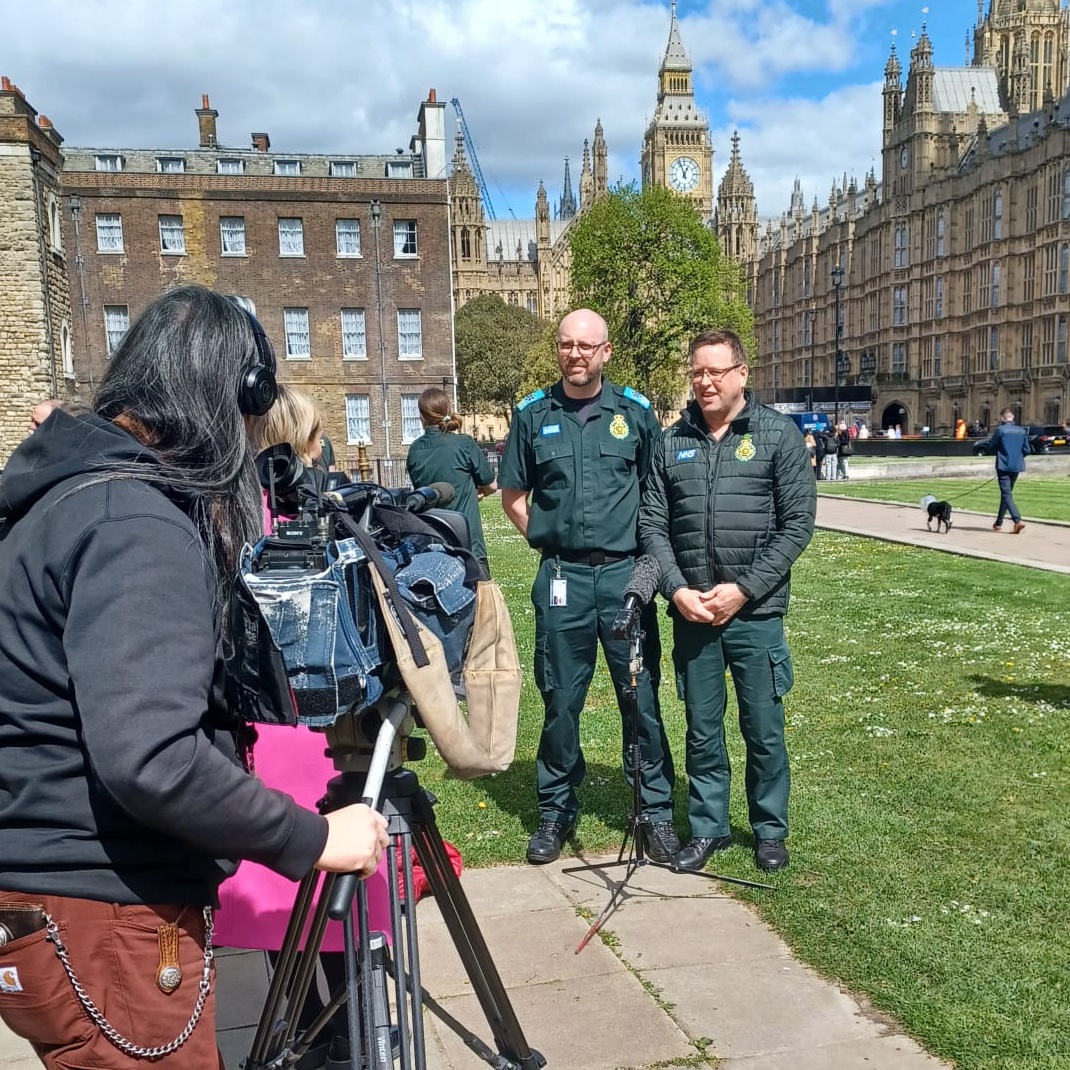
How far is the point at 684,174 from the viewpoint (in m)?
138

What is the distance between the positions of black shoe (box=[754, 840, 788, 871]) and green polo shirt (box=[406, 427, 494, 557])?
4.87 meters

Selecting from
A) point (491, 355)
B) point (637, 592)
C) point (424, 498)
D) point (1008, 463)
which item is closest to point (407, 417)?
point (1008, 463)

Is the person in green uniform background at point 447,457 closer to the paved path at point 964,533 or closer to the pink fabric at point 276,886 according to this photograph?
the pink fabric at point 276,886

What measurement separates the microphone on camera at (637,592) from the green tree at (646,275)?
45.7 m

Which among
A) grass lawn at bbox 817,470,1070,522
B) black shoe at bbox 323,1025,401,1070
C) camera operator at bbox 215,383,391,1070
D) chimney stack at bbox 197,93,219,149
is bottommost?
grass lawn at bbox 817,470,1070,522

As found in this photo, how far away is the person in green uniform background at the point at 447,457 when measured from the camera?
31.0 ft

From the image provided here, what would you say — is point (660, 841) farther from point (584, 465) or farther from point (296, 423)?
point (296, 423)

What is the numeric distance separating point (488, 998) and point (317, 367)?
127 ft

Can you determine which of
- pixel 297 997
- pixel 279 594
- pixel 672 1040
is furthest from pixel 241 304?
pixel 672 1040

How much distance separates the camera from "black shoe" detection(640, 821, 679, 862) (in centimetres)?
494

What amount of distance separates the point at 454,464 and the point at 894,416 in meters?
89.5

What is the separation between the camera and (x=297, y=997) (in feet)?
7.65

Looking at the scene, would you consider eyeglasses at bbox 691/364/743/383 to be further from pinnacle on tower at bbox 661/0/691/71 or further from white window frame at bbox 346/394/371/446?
pinnacle on tower at bbox 661/0/691/71

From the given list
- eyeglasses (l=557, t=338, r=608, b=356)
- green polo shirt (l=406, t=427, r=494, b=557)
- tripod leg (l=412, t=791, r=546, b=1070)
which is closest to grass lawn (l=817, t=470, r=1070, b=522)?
green polo shirt (l=406, t=427, r=494, b=557)
